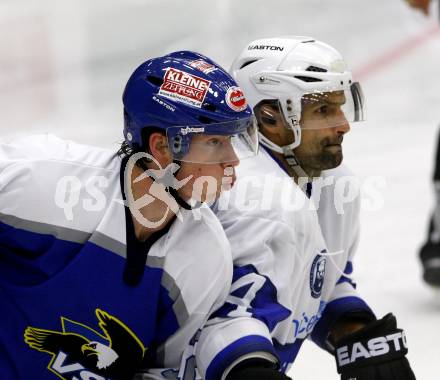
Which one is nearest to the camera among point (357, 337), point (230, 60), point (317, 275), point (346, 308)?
point (317, 275)

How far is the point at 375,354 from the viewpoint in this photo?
2.99 metres

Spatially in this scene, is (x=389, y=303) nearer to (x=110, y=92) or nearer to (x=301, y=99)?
(x=301, y=99)

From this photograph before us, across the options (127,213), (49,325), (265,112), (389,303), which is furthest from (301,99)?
(389,303)

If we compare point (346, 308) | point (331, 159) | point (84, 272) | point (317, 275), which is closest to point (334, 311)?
point (346, 308)

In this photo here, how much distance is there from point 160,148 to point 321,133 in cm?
58

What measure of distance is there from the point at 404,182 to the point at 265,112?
9.90ft

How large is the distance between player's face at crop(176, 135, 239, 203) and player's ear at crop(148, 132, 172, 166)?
47 mm

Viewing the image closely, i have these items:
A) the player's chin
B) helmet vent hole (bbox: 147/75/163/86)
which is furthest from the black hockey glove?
helmet vent hole (bbox: 147/75/163/86)

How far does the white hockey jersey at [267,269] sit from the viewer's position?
8.46ft

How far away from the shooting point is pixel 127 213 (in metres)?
2.58

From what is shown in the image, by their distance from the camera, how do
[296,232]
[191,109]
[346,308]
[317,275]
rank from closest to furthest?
[191,109]
[296,232]
[317,275]
[346,308]

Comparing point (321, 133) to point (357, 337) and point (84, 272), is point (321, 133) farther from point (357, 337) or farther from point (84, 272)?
point (84, 272)

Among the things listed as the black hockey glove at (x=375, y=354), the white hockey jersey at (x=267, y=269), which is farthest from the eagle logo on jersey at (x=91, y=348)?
the black hockey glove at (x=375, y=354)

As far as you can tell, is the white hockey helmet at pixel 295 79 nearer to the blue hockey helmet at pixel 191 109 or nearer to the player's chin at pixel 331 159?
the player's chin at pixel 331 159
